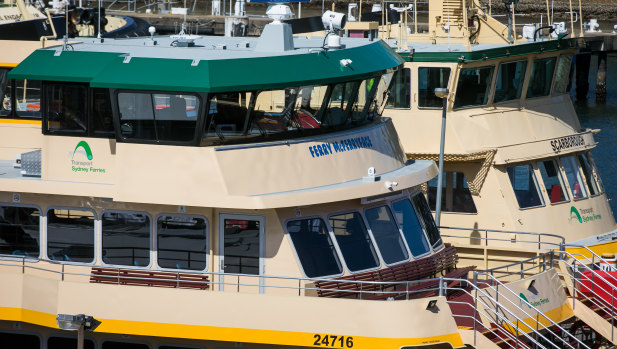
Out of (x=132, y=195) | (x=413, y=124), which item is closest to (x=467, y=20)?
(x=413, y=124)

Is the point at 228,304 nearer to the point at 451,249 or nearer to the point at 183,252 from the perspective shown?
the point at 183,252

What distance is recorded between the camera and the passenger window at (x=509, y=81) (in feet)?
95.7

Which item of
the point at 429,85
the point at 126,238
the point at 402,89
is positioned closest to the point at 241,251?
the point at 126,238

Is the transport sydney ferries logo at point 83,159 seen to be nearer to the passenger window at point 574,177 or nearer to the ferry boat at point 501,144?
the ferry boat at point 501,144

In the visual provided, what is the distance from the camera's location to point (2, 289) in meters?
19.8

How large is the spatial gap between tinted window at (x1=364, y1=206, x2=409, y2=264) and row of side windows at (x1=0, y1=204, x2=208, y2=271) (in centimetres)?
286

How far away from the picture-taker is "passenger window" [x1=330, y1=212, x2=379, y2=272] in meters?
19.3

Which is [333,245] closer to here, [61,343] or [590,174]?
[61,343]

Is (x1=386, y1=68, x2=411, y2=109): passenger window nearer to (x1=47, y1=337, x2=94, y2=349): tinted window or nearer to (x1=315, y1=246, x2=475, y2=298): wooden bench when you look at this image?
(x1=315, y1=246, x2=475, y2=298): wooden bench

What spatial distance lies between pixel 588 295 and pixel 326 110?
6.68 meters

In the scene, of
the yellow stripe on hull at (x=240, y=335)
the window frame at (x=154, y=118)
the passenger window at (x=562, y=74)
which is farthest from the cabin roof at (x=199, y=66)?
the passenger window at (x=562, y=74)

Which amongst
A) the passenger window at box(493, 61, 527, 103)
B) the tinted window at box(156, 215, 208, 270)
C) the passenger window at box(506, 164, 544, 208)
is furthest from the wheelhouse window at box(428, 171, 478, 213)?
the tinted window at box(156, 215, 208, 270)

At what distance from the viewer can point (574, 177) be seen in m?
29.1

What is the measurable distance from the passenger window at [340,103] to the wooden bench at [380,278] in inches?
106
